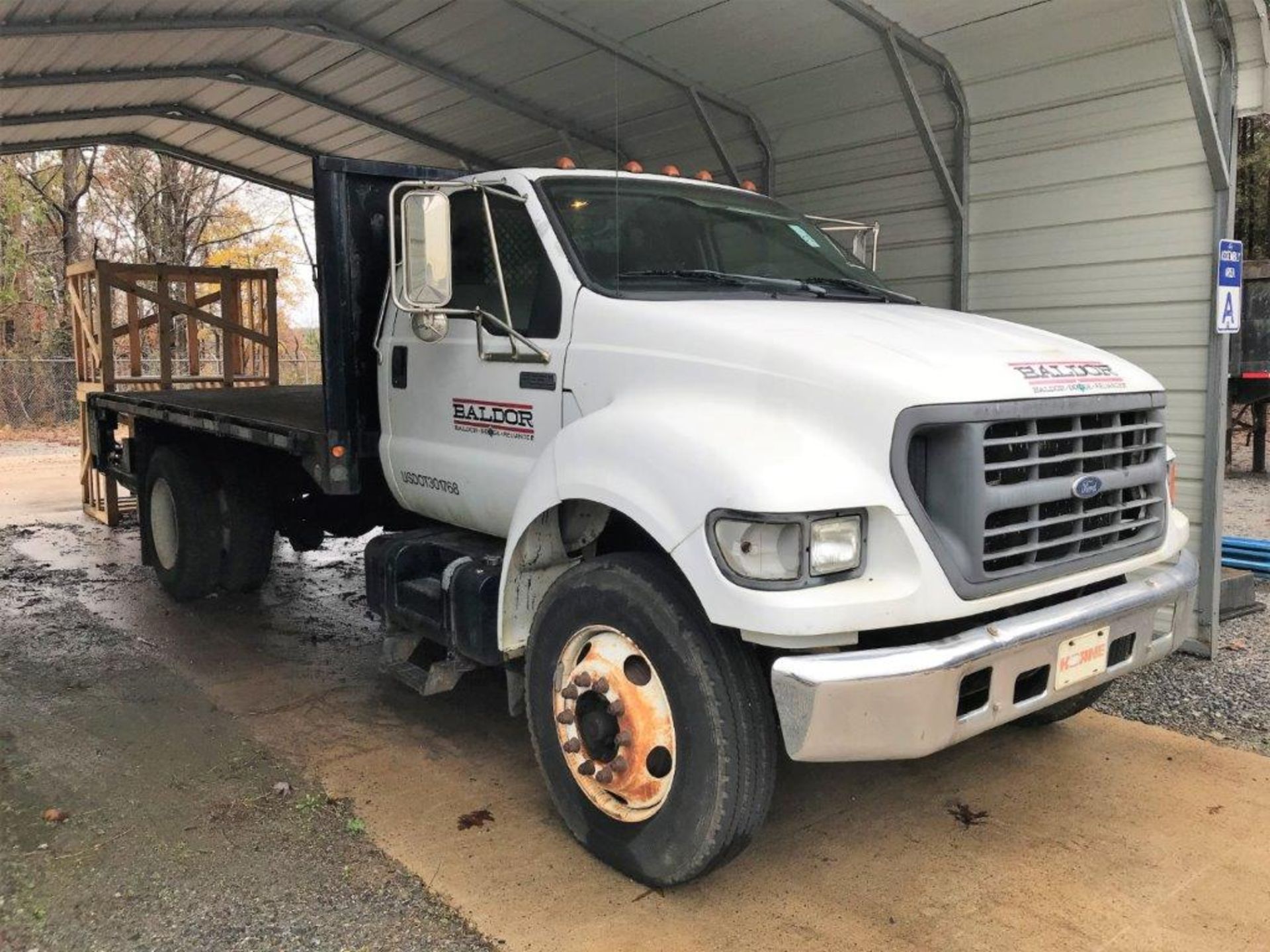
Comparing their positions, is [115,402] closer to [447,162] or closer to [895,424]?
[447,162]

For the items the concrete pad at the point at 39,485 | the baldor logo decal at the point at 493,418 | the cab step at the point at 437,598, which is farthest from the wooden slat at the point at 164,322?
the baldor logo decal at the point at 493,418

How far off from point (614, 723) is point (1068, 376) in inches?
74.9

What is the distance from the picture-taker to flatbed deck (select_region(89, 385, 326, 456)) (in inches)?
215

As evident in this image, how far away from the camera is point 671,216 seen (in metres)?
4.63

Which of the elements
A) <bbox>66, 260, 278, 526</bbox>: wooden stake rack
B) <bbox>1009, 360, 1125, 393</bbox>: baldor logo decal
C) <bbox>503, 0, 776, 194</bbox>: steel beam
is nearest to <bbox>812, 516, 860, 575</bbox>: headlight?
<bbox>1009, 360, 1125, 393</bbox>: baldor logo decal

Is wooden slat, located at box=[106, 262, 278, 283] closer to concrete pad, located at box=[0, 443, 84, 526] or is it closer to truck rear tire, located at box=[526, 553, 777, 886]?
concrete pad, located at box=[0, 443, 84, 526]

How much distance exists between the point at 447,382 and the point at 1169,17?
14.5 ft

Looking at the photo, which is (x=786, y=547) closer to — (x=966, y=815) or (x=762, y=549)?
(x=762, y=549)

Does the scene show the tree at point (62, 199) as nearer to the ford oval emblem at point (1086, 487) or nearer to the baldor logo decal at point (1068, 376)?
the baldor logo decal at point (1068, 376)

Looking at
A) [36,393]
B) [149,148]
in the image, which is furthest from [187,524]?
[36,393]

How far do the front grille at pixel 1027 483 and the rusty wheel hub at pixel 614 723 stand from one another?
103 centimetres

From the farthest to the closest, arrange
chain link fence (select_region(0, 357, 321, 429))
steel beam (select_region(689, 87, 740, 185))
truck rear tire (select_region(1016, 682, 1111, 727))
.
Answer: chain link fence (select_region(0, 357, 321, 429))
steel beam (select_region(689, 87, 740, 185))
truck rear tire (select_region(1016, 682, 1111, 727))

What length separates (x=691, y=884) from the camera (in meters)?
3.56

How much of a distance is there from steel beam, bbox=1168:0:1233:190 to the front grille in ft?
8.36
